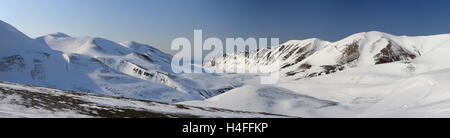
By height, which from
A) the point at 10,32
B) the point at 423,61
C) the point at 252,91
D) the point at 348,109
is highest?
the point at 10,32

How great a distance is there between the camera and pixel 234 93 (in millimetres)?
69750

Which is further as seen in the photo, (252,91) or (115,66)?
(115,66)

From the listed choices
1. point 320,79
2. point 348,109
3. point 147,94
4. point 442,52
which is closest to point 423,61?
point 442,52

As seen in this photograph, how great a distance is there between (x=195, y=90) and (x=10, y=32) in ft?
272

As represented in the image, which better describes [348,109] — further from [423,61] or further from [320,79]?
[423,61]

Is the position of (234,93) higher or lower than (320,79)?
lower
